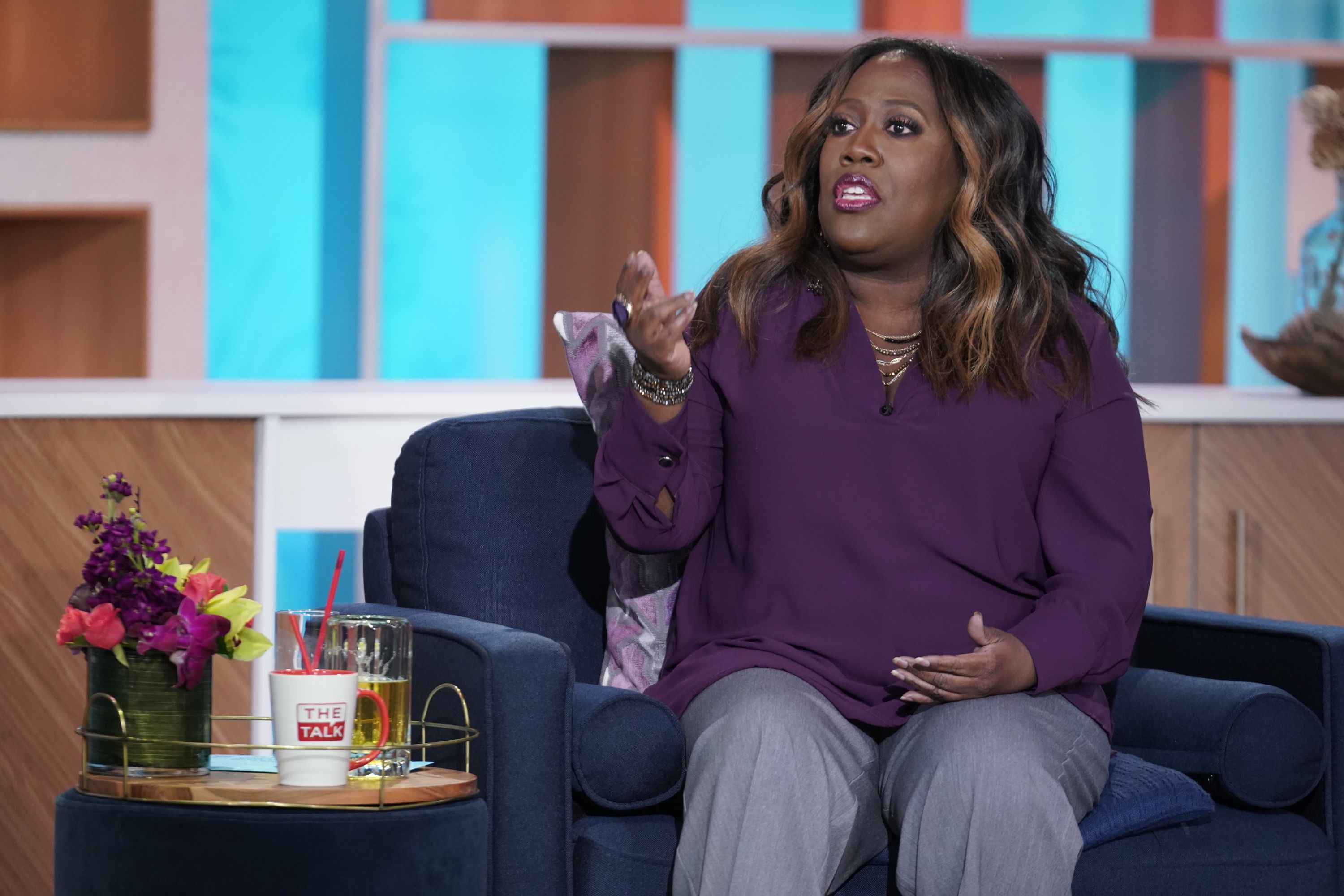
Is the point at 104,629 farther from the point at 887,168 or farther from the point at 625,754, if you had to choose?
the point at 887,168

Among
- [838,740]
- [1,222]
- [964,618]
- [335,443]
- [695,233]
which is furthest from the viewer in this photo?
[695,233]

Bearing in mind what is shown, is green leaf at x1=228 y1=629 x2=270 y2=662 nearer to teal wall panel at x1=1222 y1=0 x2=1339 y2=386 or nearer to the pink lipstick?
the pink lipstick

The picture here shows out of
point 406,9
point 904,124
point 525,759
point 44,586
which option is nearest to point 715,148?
point 406,9

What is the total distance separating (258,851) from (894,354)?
99 centimetres

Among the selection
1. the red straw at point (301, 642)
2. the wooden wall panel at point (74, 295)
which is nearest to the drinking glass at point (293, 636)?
the red straw at point (301, 642)

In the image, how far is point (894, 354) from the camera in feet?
6.73

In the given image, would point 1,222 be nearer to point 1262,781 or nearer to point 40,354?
point 40,354

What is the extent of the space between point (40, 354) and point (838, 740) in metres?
2.47

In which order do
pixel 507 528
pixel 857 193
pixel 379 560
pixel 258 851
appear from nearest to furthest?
pixel 258 851
pixel 857 193
pixel 507 528
pixel 379 560

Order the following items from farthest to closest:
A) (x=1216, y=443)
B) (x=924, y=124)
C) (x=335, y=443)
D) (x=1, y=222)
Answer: (x=1, y=222)
(x=1216, y=443)
(x=335, y=443)
(x=924, y=124)

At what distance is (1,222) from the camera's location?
A: 11.7 feet

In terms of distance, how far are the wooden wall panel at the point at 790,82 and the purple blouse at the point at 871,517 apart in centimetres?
186

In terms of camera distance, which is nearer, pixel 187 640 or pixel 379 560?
pixel 187 640

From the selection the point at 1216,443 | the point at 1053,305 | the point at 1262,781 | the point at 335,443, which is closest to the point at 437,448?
the point at 335,443
